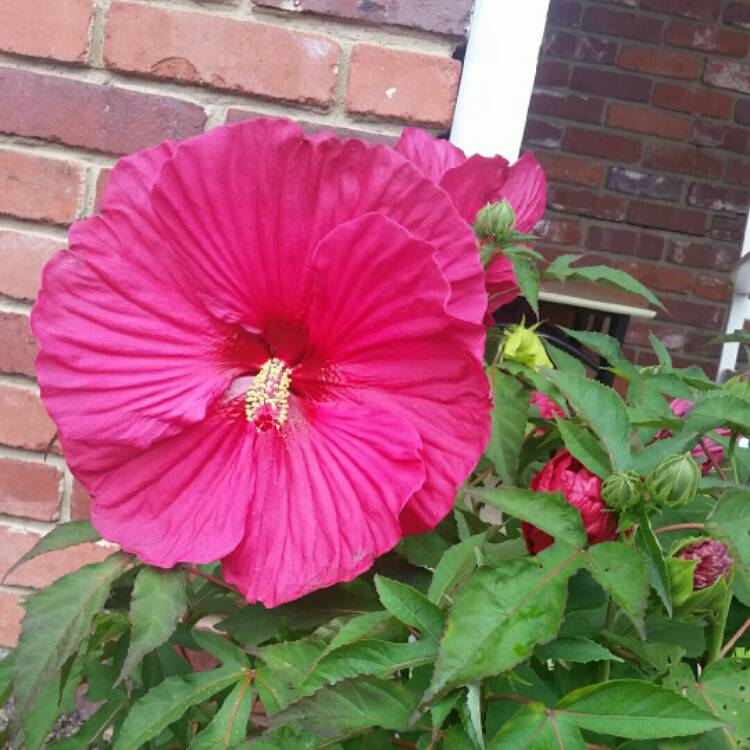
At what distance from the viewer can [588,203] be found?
8.81 feet

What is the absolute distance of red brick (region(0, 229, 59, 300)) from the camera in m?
0.87

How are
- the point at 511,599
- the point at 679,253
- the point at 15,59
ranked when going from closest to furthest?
1. the point at 511,599
2. the point at 15,59
3. the point at 679,253

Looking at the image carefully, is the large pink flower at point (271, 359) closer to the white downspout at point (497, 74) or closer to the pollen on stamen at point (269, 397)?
the pollen on stamen at point (269, 397)

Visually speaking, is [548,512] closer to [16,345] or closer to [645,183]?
[16,345]

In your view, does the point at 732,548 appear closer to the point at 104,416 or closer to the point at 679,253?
the point at 104,416

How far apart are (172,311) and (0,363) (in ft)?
1.53

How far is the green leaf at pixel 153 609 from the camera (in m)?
0.46

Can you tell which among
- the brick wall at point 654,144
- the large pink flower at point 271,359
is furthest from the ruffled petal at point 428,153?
the brick wall at point 654,144

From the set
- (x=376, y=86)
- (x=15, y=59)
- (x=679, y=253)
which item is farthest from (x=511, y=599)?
(x=679, y=253)

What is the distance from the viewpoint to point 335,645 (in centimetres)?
45

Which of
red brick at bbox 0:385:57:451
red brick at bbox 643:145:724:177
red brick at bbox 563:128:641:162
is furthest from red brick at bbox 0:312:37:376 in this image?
red brick at bbox 643:145:724:177

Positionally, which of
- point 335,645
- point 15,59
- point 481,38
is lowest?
point 335,645

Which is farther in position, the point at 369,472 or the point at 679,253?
the point at 679,253

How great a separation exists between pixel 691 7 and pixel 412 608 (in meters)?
2.66
